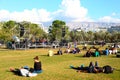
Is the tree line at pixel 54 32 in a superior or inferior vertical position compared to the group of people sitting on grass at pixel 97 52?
superior

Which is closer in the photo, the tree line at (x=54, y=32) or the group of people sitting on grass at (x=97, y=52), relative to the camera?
the group of people sitting on grass at (x=97, y=52)

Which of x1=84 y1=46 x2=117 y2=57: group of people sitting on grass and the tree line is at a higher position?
the tree line

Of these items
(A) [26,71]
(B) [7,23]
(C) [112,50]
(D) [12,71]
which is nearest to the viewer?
(A) [26,71]

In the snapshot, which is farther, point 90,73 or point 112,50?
point 112,50

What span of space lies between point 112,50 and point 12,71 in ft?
70.6

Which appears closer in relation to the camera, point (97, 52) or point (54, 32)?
point (97, 52)

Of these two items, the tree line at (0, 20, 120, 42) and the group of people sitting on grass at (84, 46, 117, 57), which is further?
the tree line at (0, 20, 120, 42)

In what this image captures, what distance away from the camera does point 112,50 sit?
40375 millimetres

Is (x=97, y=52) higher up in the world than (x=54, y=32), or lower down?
lower down

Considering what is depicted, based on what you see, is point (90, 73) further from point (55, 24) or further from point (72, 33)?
point (72, 33)

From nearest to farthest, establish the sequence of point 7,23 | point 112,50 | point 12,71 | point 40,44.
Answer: point 12,71 < point 112,50 < point 40,44 < point 7,23

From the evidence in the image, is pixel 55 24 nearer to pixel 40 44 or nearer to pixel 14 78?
pixel 40 44

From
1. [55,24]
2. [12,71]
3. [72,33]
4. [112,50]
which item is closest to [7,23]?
[55,24]

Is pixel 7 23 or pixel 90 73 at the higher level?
pixel 7 23
